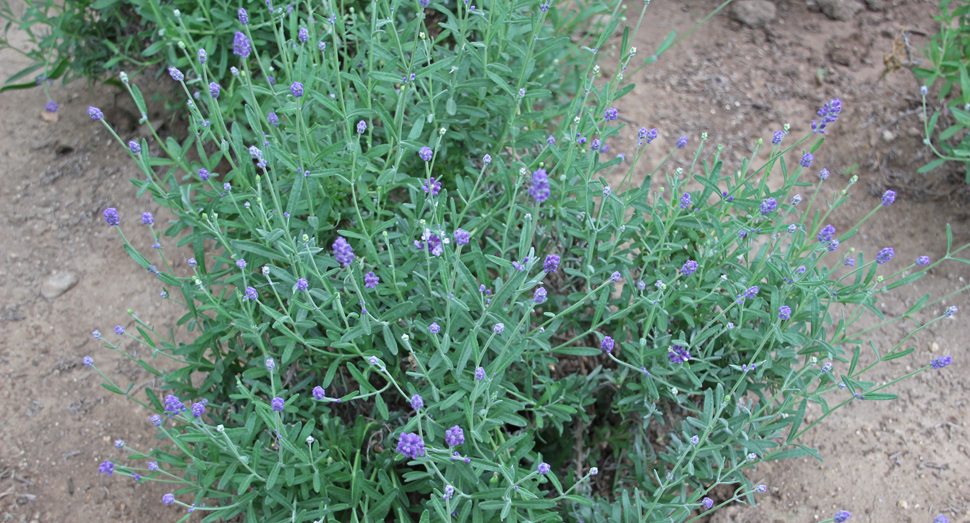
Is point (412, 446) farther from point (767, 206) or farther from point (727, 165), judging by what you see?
point (727, 165)

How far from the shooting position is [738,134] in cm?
464

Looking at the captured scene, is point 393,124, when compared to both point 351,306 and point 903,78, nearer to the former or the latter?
point 351,306

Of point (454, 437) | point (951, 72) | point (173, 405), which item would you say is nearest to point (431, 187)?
point (454, 437)

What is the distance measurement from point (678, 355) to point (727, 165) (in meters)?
2.25

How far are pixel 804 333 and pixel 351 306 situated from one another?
5.54 ft

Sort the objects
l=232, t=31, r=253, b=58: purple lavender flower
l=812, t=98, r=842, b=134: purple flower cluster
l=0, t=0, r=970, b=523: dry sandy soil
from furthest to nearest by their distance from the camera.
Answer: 1. l=0, t=0, r=970, b=523: dry sandy soil
2. l=812, t=98, r=842, b=134: purple flower cluster
3. l=232, t=31, r=253, b=58: purple lavender flower

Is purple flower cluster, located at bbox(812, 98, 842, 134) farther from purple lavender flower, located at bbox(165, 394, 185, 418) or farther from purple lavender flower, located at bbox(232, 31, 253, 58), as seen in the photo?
purple lavender flower, located at bbox(165, 394, 185, 418)

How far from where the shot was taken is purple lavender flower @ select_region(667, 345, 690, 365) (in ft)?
8.21

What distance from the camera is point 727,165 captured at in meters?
4.40

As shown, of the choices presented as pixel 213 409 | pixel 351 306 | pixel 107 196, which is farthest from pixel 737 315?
pixel 107 196

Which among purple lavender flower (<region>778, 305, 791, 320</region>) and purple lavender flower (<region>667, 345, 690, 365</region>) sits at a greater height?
purple lavender flower (<region>778, 305, 791, 320</region>)

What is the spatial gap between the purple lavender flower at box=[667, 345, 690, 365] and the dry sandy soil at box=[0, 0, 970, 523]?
82 centimetres

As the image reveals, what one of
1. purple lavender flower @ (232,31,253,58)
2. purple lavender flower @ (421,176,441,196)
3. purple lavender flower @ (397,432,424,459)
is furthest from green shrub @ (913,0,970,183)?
purple lavender flower @ (232,31,253,58)

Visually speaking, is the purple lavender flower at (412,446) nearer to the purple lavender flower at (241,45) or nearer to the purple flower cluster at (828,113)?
the purple lavender flower at (241,45)
